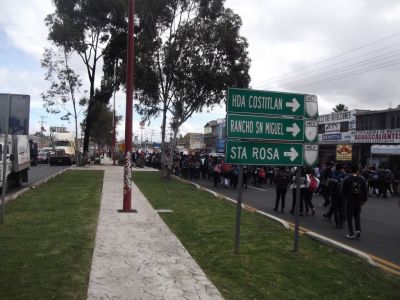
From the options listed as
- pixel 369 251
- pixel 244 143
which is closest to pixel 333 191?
pixel 369 251

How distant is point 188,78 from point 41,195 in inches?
532

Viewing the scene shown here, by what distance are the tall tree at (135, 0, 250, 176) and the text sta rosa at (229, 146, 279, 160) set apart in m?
19.4

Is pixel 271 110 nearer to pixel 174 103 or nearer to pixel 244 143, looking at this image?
pixel 244 143

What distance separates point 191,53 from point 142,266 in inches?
840

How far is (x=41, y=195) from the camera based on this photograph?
1617 centimetres

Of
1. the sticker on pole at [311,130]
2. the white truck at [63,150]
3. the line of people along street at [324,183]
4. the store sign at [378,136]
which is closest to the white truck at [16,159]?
the line of people along street at [324,183]

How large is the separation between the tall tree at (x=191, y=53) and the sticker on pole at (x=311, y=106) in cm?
1886

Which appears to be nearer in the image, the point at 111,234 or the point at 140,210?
the point at 111,234

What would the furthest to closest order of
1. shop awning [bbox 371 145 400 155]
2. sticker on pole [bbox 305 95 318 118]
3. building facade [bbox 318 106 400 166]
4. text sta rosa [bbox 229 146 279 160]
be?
building facade [bbox 318 106 400 166], shop awning [bbox 371 145 400 155], sticker on pole [bbox 305 95 318 118], text sta rosa [bbox 229 146 279 160]

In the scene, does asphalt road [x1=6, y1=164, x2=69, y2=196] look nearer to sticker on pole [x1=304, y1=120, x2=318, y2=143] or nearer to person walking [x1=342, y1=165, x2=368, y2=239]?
person walking [x1=342, y1=165, x2=368, y2=239]

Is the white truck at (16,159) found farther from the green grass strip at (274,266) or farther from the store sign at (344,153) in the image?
the store sign at (344,153)

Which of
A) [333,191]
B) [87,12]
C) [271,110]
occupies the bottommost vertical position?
[333,191]

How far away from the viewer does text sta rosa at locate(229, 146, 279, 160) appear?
787cm

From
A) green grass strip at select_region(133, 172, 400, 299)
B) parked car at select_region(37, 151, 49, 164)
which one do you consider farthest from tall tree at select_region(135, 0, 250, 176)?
parked car at select_region(37, 151, 49, 164)
